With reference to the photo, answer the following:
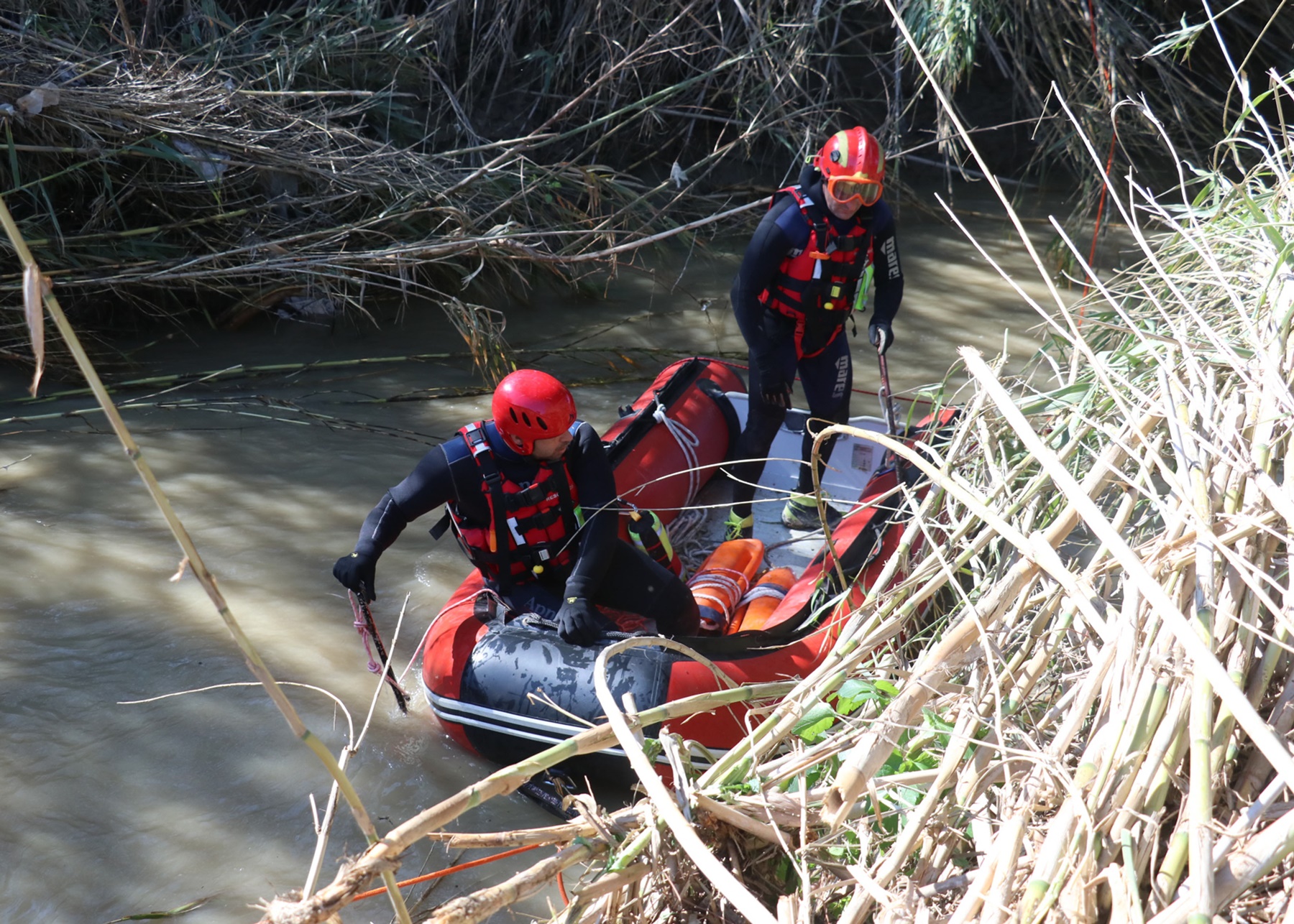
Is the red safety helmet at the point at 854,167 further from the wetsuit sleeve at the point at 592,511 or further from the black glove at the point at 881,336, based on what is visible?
the wetsuit sleeve at the point at 592,511

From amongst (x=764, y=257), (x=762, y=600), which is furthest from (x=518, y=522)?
(x=764, y=257)

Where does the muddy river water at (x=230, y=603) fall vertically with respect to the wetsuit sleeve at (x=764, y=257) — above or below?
below

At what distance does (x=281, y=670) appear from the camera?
3789mm

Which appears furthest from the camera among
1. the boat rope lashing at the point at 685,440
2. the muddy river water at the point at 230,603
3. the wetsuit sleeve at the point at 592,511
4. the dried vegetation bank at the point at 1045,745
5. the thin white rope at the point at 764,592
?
the boat rope lashing at the point at 685,440

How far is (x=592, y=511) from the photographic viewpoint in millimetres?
3322

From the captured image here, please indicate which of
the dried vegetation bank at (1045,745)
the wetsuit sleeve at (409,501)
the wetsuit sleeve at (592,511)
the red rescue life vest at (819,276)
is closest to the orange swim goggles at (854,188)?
the red rescue life vest at (819,276)

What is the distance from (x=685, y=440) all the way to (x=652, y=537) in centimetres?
79

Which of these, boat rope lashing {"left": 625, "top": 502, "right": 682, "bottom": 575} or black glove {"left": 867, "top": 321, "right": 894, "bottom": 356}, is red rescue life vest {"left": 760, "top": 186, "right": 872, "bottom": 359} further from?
boat rope lashing {"left": 625, "top": 502, "right": 682, "bottom": 575}

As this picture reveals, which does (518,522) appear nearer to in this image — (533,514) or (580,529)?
(533,514)

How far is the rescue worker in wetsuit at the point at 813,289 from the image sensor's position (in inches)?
163

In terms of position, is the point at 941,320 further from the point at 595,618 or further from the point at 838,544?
the point at 595,618

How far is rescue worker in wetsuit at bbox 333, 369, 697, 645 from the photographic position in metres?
3.20

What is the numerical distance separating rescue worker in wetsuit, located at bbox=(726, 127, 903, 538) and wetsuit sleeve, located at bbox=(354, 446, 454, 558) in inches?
54.3

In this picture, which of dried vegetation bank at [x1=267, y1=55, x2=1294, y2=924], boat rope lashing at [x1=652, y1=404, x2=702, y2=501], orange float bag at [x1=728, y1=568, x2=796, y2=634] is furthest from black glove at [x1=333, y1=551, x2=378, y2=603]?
dried vegetation bank at [x1=267, y1=55, x2=1294, y2=924]
